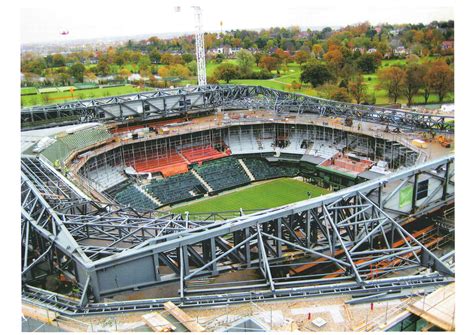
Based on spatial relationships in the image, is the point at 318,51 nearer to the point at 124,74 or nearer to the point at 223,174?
the point at 124,74

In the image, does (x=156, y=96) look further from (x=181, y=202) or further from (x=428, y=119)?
(x=428, y=119)

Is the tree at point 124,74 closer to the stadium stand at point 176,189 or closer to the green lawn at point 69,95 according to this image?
the green lawn at point 69,95

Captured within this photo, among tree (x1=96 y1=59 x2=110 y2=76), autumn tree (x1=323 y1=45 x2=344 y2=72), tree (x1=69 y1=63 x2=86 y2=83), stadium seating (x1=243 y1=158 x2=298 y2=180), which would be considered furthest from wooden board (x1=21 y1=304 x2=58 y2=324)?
tree (x1=96 y1=59 x2=110 y2=76)

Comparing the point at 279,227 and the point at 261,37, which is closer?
the point at 279,227

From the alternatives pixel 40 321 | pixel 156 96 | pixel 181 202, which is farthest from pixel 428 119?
pixel 40 321

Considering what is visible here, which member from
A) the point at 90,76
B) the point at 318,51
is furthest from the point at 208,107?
the point at 318,51
